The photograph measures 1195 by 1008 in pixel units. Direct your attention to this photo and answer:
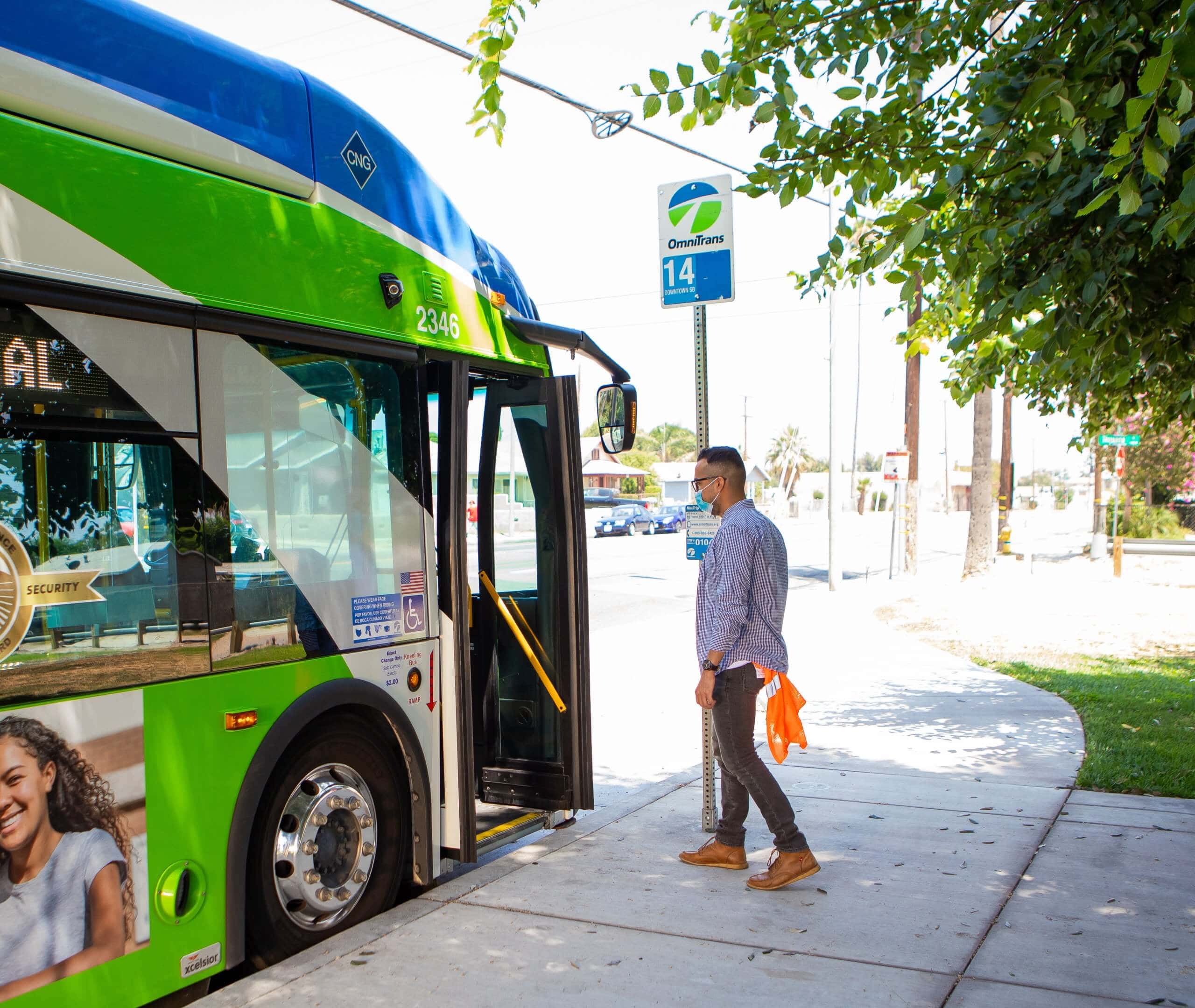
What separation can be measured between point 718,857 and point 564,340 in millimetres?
2818

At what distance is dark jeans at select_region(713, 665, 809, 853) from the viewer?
500 centimetres

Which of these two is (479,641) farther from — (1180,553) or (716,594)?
(1180,553)

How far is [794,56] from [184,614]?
418 centimetres

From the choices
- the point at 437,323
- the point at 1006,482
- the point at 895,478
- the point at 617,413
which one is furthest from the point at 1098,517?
the point at 437,323

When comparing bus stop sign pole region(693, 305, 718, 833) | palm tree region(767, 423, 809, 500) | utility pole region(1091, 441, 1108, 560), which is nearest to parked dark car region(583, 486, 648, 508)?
utility pole region(1091, 441, 1108, 560)

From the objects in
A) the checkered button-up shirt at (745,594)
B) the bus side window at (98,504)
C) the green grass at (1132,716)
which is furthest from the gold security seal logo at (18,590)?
the green grass at (1132,716)

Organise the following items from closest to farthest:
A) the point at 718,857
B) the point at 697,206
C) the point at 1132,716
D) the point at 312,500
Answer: the point at 312,500 < the point at 718,857 < the point at 697,206 < the point at 1132,716

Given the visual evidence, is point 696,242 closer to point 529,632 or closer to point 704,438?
point 704,438

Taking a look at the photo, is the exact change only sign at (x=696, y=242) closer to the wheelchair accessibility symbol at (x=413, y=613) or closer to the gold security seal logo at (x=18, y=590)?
the wheelchair accessibility symbol at (x=413, y=613)

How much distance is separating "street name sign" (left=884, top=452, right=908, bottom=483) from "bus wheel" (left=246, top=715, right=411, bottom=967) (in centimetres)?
2224

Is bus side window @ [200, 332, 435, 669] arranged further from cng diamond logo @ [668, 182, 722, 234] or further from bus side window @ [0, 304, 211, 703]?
cng diamond logo @ [668, 182, 722, 234]

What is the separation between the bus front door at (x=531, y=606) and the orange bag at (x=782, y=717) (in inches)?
42.5

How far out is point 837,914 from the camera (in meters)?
4.71

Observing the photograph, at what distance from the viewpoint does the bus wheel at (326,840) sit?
4070 millimetres
